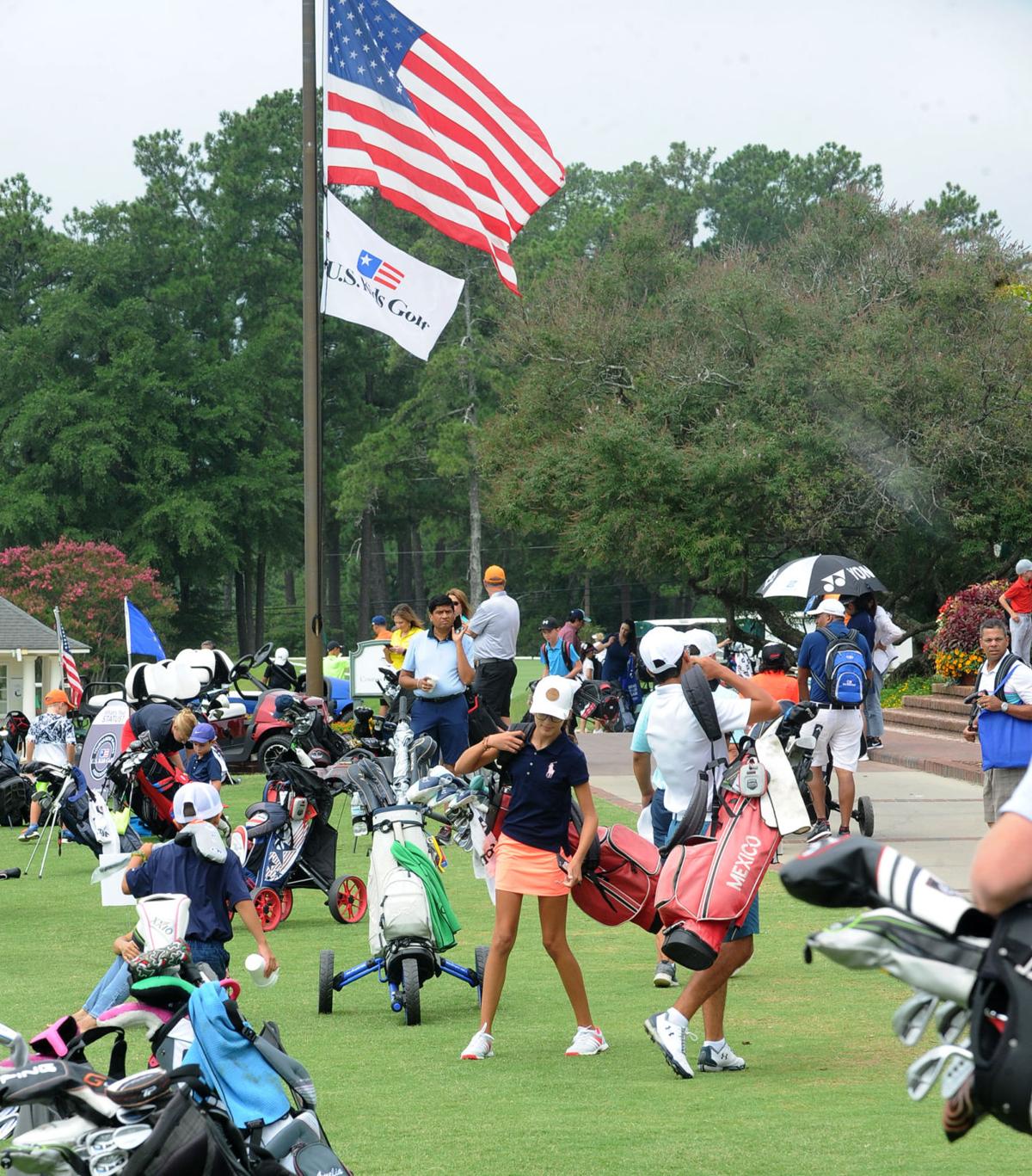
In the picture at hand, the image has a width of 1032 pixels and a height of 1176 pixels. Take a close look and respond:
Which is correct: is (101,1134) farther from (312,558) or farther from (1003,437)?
(1003,437)

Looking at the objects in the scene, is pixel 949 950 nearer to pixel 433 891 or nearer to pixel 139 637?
pixel 433 891

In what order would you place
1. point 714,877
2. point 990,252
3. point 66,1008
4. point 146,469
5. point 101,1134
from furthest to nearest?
point 146,469, point 990,252, point 66,1008, point 714,877, point 101,1134

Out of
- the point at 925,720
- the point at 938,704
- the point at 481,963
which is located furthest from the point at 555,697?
the point at 938,704

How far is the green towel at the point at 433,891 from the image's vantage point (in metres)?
8.81

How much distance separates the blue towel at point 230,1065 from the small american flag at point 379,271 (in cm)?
1398

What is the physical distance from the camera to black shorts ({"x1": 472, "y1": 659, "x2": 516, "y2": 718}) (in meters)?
17.1

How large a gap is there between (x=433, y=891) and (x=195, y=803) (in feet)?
6.78

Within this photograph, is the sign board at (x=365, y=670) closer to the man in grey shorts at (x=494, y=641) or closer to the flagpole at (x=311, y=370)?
the flagpole at (x=311, y=370)

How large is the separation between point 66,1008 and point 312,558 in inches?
429

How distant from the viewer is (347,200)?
230ft

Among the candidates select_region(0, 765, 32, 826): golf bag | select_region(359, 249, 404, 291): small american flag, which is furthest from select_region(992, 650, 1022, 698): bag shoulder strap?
select_region(359, 249, 404, 291): small american flag

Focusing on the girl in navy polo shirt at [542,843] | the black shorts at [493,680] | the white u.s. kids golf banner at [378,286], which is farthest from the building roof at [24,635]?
the girl in navy polo shirt at [542,843]

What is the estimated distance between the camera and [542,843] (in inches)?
304

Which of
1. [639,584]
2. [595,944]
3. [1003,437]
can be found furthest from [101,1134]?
[639,584]
